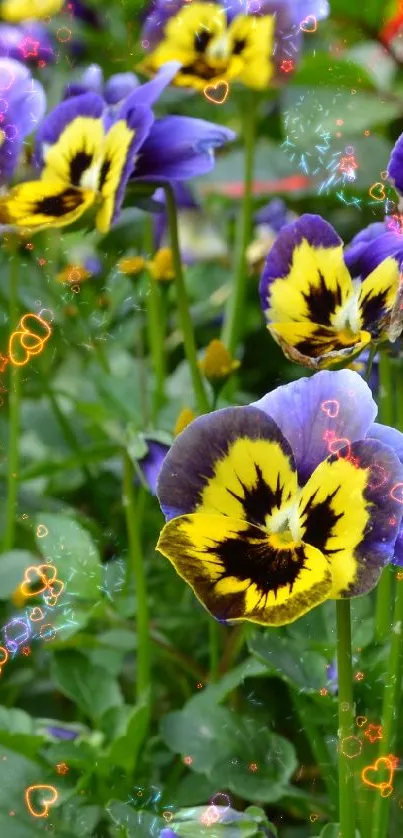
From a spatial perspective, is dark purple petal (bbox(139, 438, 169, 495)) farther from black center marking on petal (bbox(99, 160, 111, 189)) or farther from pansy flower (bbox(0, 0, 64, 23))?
pansy flower (bbox(0, 0, 64, 23))

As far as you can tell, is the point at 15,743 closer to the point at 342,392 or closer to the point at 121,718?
the point at 121,718

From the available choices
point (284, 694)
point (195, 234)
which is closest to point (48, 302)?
point (195, 234)

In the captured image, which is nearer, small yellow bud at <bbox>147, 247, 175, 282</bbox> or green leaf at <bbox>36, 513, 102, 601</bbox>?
green leaf at <bbox>36, 513, 102, 601</bbox>

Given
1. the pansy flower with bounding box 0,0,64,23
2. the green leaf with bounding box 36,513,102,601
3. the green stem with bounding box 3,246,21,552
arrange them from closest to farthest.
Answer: the green leaf with bounding box 36,513,102,601 < the green stem with bounding box 3,246,21,552 < the pansy flower with bounding box 0,0,64,23

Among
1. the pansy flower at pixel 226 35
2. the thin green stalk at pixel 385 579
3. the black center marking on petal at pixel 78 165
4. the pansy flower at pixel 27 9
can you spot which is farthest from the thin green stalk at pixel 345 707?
the pansy flower at pixel 27 9

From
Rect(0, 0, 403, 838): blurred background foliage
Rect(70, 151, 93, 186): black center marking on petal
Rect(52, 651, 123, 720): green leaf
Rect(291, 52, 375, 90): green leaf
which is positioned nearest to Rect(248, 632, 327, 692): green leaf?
Rect(0, 0, 403, 838): blurred background foliage

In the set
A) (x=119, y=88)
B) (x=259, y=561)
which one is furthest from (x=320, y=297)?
(x=119, y=88)

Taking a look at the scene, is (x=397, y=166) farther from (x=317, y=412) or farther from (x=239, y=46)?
(x=239, y=46)
